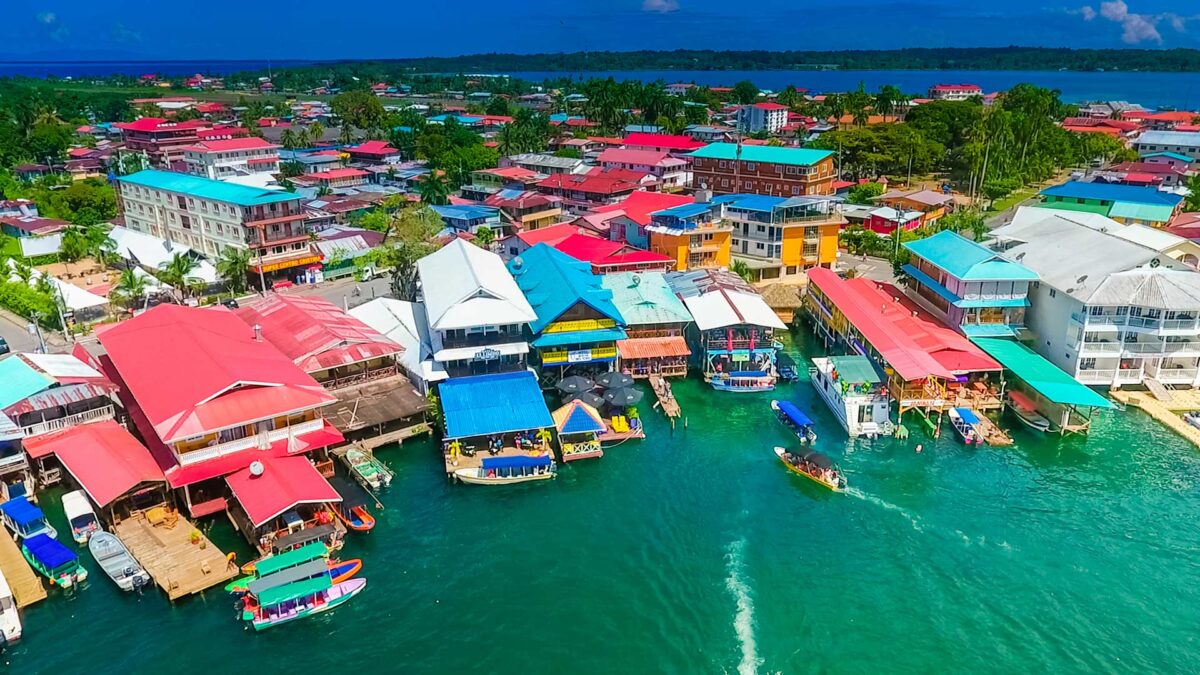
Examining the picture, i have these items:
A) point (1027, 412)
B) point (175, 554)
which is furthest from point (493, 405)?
point (1027, 412)

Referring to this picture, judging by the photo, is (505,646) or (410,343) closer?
(505,646)

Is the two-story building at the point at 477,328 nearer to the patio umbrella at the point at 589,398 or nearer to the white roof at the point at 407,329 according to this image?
the white roof at the point at 407,329

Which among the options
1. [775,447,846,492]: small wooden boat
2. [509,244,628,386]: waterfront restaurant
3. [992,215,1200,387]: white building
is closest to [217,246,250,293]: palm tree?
[509,244,628,386]: waterfront restaurant

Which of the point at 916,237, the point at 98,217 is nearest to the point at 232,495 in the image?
the point at 916,237

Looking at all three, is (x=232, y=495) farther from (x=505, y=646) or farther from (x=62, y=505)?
(x=505, y=646)

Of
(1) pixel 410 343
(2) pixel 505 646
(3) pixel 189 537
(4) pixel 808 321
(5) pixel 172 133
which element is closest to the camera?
(2) pixel 505 646

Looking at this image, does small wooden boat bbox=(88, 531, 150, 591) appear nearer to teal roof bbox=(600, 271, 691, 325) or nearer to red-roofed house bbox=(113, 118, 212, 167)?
teal roof bbox=(600, 271, 691, 325)

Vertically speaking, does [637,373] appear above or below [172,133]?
below

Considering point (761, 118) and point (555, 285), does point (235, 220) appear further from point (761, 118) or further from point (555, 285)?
point (761, 118)
